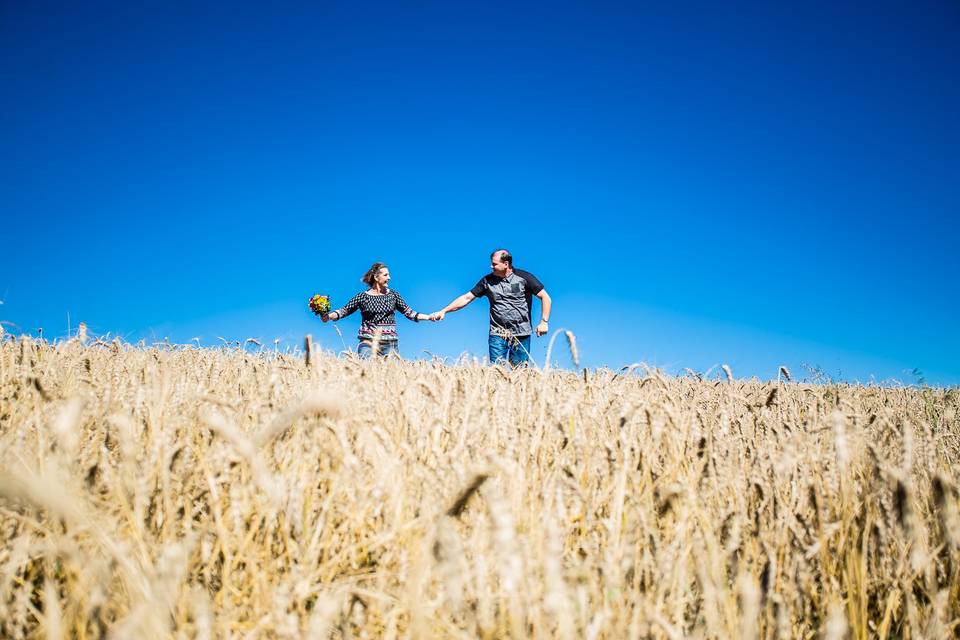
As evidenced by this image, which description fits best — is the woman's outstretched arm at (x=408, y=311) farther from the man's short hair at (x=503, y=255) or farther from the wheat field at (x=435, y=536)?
the wheat field at (x=435, y=536)

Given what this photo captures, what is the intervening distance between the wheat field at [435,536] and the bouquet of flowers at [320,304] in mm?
7036

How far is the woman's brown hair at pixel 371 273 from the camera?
30.6 feet

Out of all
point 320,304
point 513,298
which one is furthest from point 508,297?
point 320,304

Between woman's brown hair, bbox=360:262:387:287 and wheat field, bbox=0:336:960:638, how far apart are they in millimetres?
6991

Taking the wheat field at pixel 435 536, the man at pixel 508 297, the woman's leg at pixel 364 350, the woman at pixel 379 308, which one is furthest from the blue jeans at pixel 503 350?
the wheat field at pixel 435 536

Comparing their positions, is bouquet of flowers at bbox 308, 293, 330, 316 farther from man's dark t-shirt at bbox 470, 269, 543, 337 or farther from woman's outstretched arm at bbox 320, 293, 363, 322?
man's dark t-shirt at bbox 470, 269, 543, 337

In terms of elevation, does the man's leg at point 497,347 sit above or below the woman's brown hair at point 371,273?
below

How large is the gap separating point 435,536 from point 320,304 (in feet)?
28.6

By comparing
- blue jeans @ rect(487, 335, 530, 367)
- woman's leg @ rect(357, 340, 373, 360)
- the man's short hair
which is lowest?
woman's leg @ rect(357, 340, 373, 360)

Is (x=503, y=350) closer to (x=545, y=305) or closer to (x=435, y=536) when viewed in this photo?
(x=545, y=305)

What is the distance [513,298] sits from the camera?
8930 mm

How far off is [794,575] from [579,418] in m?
1.09

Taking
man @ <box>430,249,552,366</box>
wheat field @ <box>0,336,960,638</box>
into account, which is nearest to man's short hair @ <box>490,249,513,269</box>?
man @ <box>430,249,552,366</box>

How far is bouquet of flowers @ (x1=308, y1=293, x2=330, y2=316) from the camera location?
369 inches
